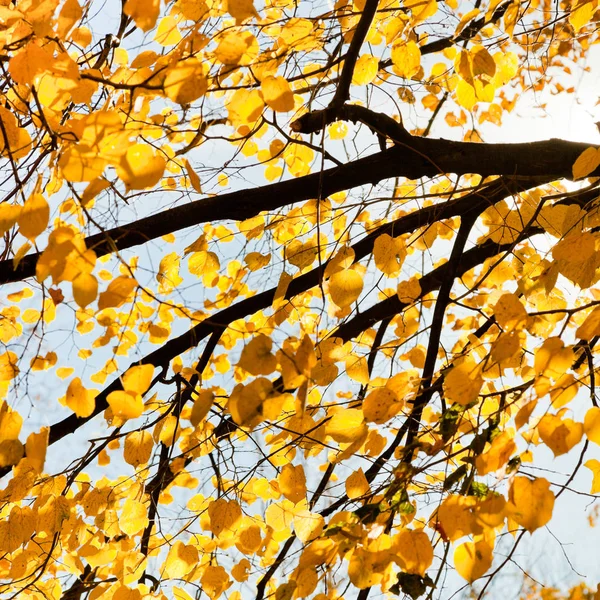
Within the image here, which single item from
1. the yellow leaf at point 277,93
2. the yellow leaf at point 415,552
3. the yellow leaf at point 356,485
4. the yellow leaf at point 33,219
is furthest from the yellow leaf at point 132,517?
the yellow leaf at point 277,93

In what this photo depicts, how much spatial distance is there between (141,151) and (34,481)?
1.24 meters

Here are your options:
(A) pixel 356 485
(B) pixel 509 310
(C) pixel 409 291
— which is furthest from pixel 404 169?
(A) pixel 356 485

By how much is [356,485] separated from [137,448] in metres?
0.57

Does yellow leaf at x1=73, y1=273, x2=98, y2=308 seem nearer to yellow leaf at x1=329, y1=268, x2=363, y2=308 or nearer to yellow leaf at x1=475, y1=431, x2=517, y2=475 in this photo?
yellow leaf at x1=329, y1=268, x2=363, y2=308

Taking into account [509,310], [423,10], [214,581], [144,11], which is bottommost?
[214,581]

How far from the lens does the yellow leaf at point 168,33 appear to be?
1589 mm

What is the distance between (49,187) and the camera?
5.43 ft

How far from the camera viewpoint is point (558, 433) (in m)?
0.99

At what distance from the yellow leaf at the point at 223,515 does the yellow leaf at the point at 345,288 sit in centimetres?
60

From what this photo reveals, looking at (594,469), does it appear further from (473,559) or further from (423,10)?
(423,10)

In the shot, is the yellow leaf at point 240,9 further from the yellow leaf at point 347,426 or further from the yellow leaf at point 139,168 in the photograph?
the yellow leaf at point 347,426

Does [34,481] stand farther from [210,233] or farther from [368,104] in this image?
[368,104]

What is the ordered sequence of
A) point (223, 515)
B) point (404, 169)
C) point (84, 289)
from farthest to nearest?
point (404, 169) < point (223, 515) < point (84, 289)

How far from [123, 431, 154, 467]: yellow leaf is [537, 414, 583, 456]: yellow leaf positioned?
3.26 ft
